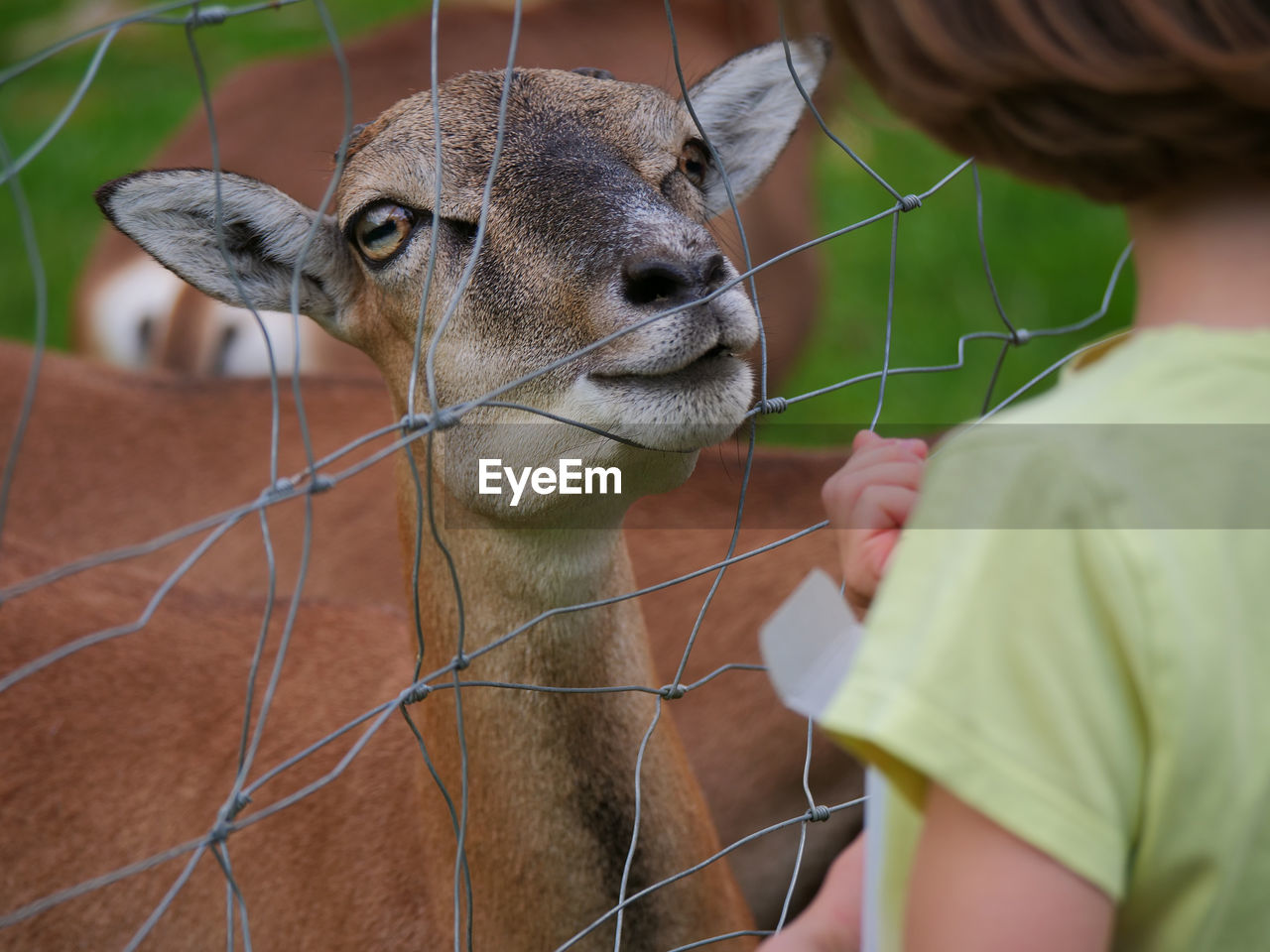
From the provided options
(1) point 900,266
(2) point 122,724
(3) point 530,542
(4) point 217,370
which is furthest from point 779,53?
(1) point 900,266

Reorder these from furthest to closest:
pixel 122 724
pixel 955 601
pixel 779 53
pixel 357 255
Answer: pixel 122 724 < pixel 779 53 < pixel 357 255 < pixel 955 601

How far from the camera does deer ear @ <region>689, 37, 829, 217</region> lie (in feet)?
6.71

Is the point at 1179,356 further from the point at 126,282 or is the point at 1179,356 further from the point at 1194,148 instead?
the point at 126,282

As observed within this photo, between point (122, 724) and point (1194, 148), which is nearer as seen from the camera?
point (1194, 148)

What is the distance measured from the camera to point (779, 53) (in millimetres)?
2051

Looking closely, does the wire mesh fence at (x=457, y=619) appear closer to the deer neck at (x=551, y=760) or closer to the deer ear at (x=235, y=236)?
the deer neck at (x=551, y=760)

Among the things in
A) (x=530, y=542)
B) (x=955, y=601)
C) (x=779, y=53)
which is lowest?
(x=530, y=542)

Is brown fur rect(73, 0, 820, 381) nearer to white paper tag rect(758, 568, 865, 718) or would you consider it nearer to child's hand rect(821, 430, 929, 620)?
child's hand rect(821, 430, 929, 620)

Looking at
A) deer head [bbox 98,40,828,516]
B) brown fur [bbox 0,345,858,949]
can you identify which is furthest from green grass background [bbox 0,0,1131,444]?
deer head [bbox 98,40,828,516]

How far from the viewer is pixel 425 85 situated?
5.04 m

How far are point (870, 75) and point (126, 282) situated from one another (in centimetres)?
445

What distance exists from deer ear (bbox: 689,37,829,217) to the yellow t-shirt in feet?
4.16

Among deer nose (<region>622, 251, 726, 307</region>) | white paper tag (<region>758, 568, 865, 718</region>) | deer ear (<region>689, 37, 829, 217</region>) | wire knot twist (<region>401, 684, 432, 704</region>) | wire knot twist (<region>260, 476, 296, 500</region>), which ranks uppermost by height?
deer ear (<region>689, 37, 829, 217</region>)

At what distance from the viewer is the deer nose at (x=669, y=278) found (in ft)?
5.16
